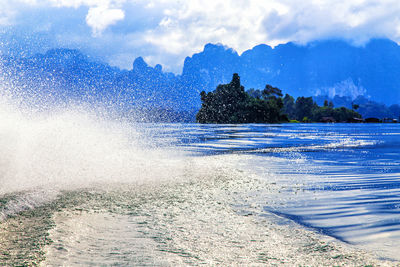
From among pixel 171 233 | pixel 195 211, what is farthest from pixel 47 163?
pixel 171 233

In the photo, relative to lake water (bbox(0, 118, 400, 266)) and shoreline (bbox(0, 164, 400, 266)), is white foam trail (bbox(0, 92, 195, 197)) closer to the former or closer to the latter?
lake water (bbox(0, 118, 400, 266))

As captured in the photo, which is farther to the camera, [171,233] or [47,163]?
[47,163]

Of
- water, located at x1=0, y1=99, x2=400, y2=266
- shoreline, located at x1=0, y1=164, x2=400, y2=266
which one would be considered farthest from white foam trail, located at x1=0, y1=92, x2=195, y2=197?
shoreline, located at x1=0, y1=164, x2=400, y2=266

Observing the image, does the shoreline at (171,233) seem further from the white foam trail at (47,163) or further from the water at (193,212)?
the white foam trail at (47,163)

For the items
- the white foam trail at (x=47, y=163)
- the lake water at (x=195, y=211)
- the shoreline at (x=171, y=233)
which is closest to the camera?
the shoreline at (x=171, y=233)

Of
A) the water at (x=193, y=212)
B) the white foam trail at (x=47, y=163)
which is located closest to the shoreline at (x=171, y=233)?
the water at (x=193, y=212)

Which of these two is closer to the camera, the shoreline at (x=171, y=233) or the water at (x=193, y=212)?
the shoreline at (x=171, y=233)

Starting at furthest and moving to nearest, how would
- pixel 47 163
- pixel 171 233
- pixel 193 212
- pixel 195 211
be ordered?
pixel 47 163, pixel 195 211, pixel 193 212, pixel 171 233

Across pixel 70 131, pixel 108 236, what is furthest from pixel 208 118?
pixel 108 236

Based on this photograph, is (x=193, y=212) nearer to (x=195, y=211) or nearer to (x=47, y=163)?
(x=195, y=211)

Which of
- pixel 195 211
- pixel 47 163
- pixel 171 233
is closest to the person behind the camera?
pixel 171 233

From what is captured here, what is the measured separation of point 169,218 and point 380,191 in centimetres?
916

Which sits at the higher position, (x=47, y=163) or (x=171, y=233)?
(x=47, y=163)

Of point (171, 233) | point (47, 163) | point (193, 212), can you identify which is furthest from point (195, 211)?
point (47, 163)
